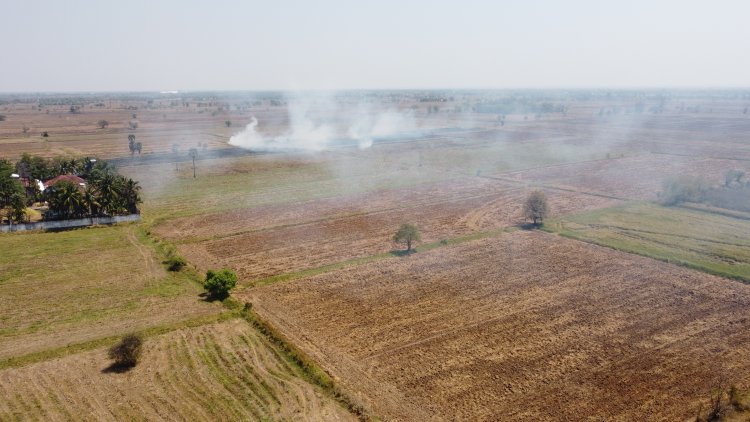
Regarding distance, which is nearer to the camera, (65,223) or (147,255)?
(147,255)

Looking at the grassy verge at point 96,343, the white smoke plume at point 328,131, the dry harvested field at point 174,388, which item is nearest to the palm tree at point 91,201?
the grassy verge at point 96,343

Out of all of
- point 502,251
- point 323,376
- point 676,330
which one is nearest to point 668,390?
point 676,330

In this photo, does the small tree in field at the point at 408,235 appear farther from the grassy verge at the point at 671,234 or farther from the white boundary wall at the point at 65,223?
the white boundary wall at the point at 65,223

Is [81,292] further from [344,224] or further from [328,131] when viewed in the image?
[328,131]

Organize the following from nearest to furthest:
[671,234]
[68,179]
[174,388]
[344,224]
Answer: [174,388], [671,234], [344,224], [68,179]

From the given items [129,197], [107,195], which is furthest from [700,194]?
[107,195]
